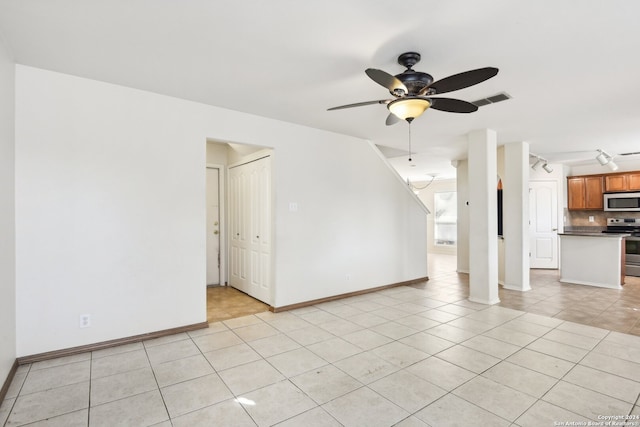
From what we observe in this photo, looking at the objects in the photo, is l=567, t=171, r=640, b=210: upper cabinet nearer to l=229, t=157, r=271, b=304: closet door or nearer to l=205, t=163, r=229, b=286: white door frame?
l=229, t=157, r=271, b=304: closet door

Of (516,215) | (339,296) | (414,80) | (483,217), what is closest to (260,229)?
(339,296)

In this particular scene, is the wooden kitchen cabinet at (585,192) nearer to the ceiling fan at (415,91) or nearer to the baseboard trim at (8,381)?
the ceiling fan at (415,91)

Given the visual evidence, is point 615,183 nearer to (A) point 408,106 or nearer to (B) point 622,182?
(B) point 622,182

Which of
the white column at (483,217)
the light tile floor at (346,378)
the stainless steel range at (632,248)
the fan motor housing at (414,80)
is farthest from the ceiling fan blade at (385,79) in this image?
the stainless steel range at (632,248)

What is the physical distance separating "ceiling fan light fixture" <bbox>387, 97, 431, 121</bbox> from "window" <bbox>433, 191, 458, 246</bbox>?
28.9ft

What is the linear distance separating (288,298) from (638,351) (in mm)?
3657

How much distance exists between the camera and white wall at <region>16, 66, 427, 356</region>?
276 centimetres

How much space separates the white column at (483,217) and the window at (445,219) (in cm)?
615

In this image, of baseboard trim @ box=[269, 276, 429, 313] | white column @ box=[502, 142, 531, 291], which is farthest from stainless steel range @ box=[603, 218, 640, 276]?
baseboard trim @ box=[269, 276, 429, 313]

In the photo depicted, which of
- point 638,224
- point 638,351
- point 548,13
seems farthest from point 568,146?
point 548,13

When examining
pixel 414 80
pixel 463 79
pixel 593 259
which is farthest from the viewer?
pixel 593 259

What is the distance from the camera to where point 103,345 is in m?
3.03

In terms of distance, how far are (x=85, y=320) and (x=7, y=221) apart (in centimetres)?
107

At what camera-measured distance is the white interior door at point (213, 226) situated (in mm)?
5609
